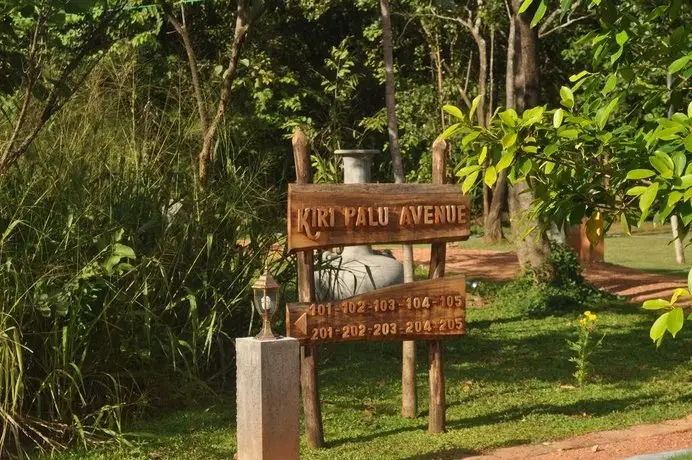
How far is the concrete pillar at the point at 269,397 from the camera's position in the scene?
6.30 m

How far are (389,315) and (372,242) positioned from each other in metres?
0.50

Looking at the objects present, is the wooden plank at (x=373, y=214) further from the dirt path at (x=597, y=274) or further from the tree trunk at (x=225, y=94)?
the dirt path at (x=597, y=274)

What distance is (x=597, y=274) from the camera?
18.2m

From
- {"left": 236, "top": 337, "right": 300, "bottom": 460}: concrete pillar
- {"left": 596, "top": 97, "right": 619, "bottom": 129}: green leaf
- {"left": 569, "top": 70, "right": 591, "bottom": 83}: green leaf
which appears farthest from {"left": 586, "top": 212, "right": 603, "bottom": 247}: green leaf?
{"left": 236, "top": 337, "right": 300, "bottom": 460}: concrete pillar

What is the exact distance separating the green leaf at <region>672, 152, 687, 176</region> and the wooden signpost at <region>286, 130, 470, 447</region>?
336cm

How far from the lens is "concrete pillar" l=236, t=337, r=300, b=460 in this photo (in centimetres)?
630

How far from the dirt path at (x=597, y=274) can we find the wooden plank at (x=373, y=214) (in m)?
7.91

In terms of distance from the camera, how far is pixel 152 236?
28.7 ft

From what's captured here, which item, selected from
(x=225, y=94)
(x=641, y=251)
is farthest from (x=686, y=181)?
(x=641, y=251)

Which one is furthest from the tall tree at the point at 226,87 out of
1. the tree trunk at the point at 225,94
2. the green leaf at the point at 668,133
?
the green leaf at the point at 668,133

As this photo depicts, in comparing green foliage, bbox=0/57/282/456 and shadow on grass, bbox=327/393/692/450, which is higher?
green foliage, bbox=0/57/282/456

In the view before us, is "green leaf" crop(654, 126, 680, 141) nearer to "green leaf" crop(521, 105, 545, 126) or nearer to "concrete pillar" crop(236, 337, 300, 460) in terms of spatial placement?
"green leaf" crop(521, 105, 545, 126)

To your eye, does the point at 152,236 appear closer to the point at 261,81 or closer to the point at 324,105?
the point at 261,81

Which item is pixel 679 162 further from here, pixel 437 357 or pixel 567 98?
pixel 437 357
